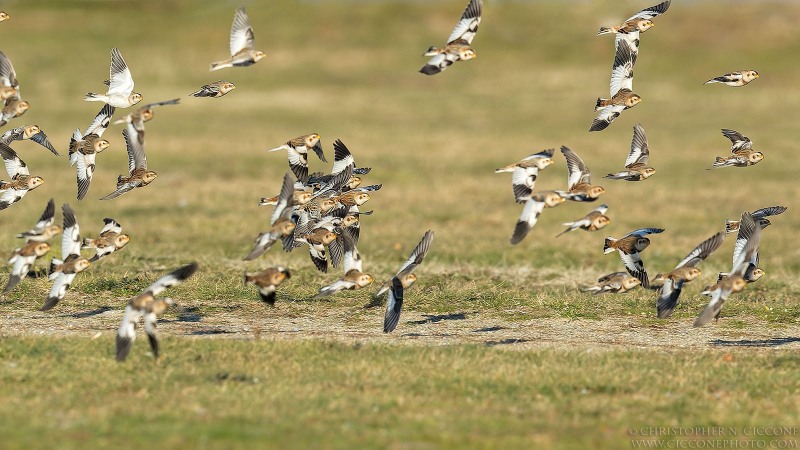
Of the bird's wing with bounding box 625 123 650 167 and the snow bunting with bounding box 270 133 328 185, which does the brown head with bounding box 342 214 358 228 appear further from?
the bird's wing with bounding box 625 123 650 167

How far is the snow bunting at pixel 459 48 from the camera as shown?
56.4 feet

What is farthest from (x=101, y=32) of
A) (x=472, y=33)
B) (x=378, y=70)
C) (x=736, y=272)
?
(x=736, y=272)

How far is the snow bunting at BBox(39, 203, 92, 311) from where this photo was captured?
15375 millimetres

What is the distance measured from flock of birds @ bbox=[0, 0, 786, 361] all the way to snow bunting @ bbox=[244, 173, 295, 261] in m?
0.01

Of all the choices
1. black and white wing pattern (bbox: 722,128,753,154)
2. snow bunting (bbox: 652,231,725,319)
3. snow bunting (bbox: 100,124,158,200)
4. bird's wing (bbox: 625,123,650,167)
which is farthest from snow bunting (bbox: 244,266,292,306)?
black and white wing pattern (bbox: 722,128,753,154)

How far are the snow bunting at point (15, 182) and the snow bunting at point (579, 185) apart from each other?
7.86 metres

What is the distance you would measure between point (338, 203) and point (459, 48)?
3001mm

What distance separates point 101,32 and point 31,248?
65.7m

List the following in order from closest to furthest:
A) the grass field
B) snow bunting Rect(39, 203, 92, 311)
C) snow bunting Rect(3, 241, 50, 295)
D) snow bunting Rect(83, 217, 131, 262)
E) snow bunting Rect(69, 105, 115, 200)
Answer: the grass field → snow bunting Rect(39, 203, 92, 311) → snow bunting Rect(3, 241, 50, 295) → snow bunting Rect(83, 217, 131, 262) → snow bunting Rect(69, 105, 115, 200)

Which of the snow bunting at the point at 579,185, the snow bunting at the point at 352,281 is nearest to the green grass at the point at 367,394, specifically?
the snow bunting at the point at 352,281

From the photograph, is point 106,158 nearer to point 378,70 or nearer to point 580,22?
point 378,70

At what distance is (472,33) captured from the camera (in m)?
18.2

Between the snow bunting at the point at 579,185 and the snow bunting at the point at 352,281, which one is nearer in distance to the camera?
the snow bunting at the point at 579,185

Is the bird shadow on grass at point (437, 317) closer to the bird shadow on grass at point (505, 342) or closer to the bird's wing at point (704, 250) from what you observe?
the bird shadow on grass at point (505, 342)
